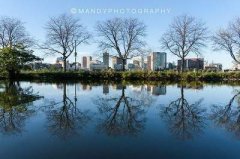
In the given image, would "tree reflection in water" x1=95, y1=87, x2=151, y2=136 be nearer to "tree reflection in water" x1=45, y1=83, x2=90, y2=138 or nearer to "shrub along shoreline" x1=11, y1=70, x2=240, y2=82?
"tree reflection in water" x1=45, y1=83, x2=90, y2=138

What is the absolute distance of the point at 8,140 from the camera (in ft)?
18.0

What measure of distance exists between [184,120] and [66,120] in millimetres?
3028

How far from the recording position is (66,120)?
738 cm

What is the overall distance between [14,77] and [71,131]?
2947 cm

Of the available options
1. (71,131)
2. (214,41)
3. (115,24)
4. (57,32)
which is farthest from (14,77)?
(71,131)

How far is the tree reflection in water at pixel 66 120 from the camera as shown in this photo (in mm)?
6219

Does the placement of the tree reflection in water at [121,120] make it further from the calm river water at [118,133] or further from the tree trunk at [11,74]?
the tree trunk at [11,74]

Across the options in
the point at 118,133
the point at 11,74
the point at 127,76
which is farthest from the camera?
the point at 11,74

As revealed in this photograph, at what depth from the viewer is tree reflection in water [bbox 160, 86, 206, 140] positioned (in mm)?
6168

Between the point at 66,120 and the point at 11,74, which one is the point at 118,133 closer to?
the point at 66,120

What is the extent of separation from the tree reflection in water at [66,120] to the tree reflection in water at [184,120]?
2132 millimetres

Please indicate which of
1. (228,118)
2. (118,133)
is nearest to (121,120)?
(118,133)

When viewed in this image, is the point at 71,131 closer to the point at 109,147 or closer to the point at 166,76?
the point at 109,147

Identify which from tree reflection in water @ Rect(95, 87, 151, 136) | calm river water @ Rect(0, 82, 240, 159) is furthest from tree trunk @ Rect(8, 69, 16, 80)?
tree reflection in water @ Rect(95, 87, 151, 136)
